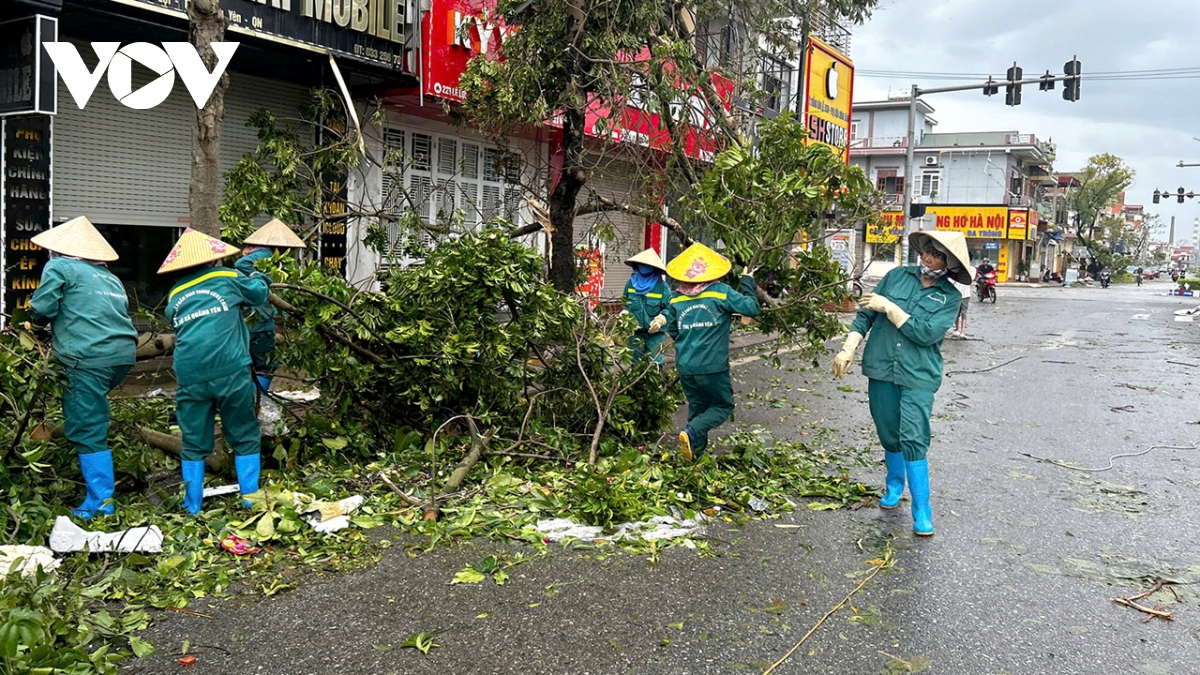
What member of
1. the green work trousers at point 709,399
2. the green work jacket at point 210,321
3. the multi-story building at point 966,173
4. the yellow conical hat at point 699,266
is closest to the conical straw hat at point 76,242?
the green work jacket at point 210,321

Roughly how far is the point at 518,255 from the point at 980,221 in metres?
51.7

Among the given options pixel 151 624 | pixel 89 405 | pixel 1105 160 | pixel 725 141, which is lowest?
pixel 151 624

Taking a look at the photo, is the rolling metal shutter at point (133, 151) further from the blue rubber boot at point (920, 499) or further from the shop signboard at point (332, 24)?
the blue rubber boot at point (920, 499)

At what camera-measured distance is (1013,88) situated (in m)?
21.3

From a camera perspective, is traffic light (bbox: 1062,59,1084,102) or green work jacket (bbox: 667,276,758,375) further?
traffic light (bbox: 1062,59,1084,102)

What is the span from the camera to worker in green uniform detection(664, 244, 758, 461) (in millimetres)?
6297

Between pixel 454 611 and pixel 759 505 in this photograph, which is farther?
pixel 759 505

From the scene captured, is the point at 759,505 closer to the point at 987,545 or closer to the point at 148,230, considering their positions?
the point at 987,545

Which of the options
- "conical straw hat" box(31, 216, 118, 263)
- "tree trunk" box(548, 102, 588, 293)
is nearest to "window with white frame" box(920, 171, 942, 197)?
"tree trunk" box(548, 102, 588, 293)

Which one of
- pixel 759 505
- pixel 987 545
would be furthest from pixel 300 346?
pixel 987 545

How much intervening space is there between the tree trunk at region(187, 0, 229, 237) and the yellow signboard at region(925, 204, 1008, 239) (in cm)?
5063

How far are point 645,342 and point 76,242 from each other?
4.77m

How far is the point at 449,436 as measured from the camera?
6.45 metres
